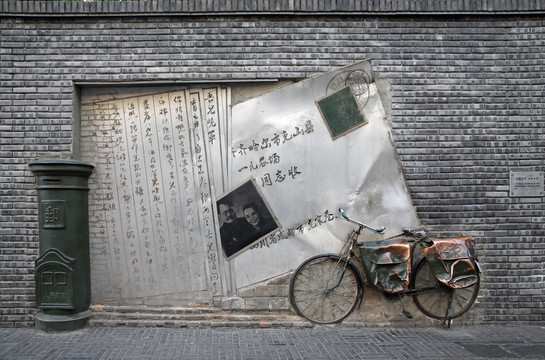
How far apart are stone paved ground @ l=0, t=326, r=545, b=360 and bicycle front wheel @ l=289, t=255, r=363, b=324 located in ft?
0.63

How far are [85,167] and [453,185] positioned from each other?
15.2ft

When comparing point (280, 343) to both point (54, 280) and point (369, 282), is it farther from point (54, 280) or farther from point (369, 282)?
point (54, 280)

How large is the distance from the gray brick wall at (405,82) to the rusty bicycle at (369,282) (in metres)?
0.36

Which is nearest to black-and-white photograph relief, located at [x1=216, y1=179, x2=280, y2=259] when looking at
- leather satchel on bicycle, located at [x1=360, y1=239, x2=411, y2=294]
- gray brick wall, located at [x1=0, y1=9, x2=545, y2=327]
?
leather satchel on bicycle, located at [x1=360, y1=239, x2=411, y2=294]

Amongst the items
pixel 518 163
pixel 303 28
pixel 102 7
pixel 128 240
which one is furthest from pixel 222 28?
pixel 518 163

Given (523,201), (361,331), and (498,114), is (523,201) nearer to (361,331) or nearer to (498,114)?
(498,114)

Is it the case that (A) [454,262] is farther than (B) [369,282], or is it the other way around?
(B) [369,282]

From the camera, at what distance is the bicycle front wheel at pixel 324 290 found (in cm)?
530

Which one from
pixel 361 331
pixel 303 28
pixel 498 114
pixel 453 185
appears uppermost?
pixel 303 28

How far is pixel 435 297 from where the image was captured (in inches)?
210

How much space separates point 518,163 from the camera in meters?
5.40

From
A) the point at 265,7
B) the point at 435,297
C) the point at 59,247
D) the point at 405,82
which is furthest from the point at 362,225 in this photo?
the point at 59,247

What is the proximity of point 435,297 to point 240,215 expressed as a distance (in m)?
2.69

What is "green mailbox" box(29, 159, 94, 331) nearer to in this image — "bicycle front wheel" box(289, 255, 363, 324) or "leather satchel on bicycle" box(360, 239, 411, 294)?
"bicycle front wheel" box(289, 255, 363, 324)
